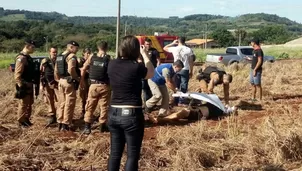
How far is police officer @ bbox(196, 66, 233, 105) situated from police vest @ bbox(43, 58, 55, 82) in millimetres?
3170

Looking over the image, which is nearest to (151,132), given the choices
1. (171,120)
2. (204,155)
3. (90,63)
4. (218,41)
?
(171,120)

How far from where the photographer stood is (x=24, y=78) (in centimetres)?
789

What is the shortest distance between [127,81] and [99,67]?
3.13m

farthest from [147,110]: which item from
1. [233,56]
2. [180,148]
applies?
[233,56]

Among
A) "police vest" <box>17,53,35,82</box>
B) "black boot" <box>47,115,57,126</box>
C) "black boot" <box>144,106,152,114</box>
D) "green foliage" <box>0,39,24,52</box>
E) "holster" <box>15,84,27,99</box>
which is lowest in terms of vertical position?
"green foliage" <box>0,39,24,52</box>

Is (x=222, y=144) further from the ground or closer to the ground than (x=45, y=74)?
closer to the ground

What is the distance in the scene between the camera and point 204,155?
230 inches

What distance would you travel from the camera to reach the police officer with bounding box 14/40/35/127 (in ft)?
25.6

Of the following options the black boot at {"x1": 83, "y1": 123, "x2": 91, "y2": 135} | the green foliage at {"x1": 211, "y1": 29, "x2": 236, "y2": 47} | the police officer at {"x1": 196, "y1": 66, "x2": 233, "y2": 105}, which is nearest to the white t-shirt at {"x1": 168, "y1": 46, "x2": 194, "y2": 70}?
the police officer at {"x1": 196, "y1": 66, "x2": 233, "y2": 105}

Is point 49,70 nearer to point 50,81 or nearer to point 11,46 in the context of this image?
point 50,81

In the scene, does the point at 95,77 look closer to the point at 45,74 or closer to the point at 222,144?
the point at 45,74

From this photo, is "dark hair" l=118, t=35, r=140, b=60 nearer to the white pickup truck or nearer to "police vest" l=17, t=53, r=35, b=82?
"police vest" l=17, t=53, r=35, b=82

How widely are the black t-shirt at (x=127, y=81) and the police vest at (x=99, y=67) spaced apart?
2.99 metres

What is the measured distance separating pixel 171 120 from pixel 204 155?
2837 millimetres
